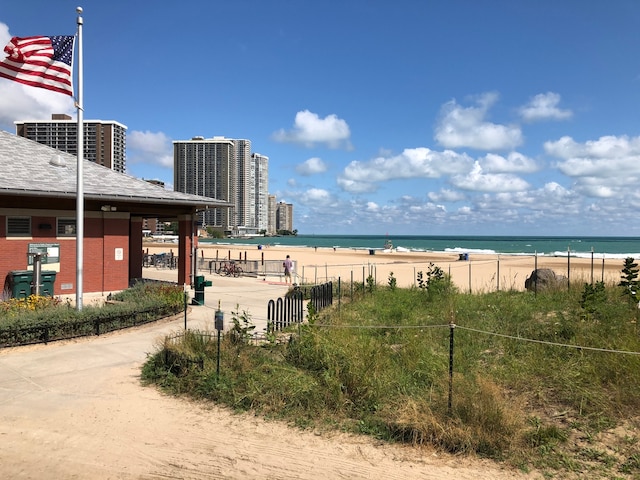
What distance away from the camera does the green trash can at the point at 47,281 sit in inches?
610

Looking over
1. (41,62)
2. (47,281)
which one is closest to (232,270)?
(47,281)

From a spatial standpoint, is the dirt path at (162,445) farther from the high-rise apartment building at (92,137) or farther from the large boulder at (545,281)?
the high-rise apartment building at (92,137)

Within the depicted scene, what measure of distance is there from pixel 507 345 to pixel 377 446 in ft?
14.9

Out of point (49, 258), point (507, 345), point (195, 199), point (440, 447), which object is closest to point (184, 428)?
point (440, 447)

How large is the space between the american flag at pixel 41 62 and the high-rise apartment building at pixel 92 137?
61.2 ft

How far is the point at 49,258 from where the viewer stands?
1658 cm

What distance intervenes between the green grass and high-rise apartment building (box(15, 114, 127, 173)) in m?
25.8

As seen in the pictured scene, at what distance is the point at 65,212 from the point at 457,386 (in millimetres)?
15827

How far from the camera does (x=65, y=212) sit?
16969 mm

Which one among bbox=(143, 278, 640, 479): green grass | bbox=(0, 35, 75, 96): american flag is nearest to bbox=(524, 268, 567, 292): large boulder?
bbox=(143, 278, 640, 479): green grass

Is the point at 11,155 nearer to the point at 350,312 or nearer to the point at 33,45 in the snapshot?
the point at 33,45

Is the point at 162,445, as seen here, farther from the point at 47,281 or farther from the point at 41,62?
the point at 47,281

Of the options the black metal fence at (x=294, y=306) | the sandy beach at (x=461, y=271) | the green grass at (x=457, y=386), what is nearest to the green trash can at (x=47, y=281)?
the black metal fence at (x=294, y=306)

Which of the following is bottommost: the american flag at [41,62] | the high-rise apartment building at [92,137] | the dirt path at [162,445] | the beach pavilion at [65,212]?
the dirt path at [162,445]
